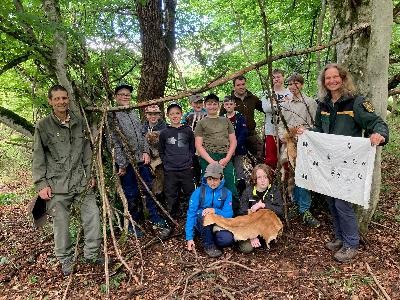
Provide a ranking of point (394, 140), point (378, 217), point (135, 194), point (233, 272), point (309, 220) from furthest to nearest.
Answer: point (394, 140) < point (135, 194) < point (378, 217) < point (309, 220) < point (233, 272)

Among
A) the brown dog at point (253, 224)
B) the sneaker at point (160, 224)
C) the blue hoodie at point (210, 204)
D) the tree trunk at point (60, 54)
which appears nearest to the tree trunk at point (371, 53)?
the brown dog at point (253, 224)

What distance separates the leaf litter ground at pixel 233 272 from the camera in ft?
13.5

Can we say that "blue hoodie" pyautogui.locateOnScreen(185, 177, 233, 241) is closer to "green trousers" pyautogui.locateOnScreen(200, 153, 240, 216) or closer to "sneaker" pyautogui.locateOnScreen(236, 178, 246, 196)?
"green trousers" pyautogui.locateOnScreen(200, 153, 240, 216)

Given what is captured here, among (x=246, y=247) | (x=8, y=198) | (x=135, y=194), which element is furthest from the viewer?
(x=8, y=198)

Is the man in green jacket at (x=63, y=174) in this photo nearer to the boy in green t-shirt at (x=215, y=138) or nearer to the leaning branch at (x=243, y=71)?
the leaning branch at (x=243, y=71)

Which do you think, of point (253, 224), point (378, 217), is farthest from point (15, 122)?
point (378, 217)

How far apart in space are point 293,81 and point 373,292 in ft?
10.4

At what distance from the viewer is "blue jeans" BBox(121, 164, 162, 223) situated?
5.77m

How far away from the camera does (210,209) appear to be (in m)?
5.11

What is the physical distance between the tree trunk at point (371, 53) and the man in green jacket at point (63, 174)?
3.77m

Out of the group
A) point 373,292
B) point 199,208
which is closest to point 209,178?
point 199,208

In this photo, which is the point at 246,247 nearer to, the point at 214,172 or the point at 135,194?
the point at 214,172

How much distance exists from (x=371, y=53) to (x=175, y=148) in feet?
10.4

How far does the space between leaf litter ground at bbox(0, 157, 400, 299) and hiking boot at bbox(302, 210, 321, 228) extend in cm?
9
